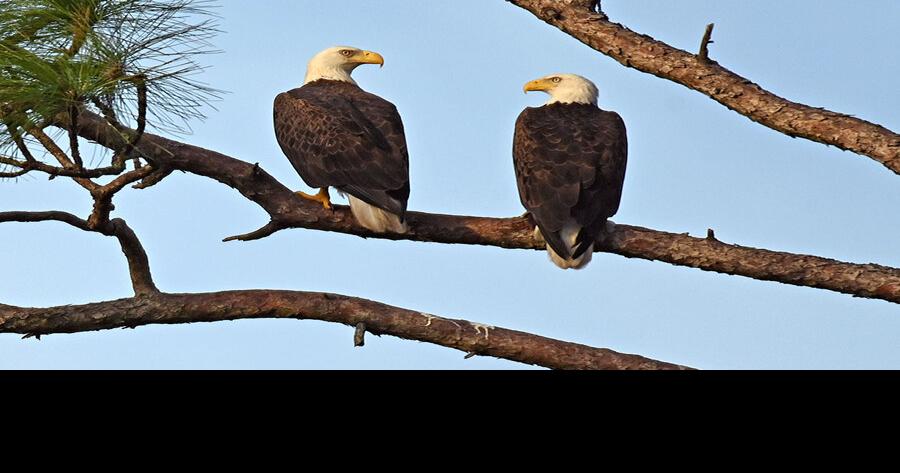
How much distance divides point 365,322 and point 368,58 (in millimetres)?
2891

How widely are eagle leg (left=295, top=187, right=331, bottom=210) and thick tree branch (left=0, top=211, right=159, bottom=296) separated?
32.8 inches

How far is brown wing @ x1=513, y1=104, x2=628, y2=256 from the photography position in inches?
216

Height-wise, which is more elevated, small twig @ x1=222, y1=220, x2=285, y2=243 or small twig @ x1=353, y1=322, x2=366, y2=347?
small twig @ x1=222, y1=220, x2=285, y2=243

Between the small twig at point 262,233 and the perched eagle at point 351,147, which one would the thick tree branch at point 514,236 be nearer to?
the small twig at point 262,233

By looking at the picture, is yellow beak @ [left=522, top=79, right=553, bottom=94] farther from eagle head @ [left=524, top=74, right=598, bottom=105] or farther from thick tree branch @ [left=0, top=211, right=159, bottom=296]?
thick tree branch @ [left=0, top=211, right=159, bottom=296]

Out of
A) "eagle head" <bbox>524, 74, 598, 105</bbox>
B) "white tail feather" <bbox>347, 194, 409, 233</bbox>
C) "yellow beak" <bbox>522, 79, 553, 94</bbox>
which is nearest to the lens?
"white tail feather" <bbox>347, 194, 409, 233</bbox>

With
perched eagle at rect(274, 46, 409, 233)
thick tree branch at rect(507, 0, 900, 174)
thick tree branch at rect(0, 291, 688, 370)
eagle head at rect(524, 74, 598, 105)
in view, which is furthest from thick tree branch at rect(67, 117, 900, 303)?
eagle head at rect(524, 74, 598, 105)

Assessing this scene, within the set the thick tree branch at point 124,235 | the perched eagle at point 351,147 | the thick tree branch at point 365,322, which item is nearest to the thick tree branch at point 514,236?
the perched eagle at point 351,147

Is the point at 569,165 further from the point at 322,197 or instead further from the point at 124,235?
the point at 124,235

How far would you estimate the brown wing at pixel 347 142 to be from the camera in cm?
554
